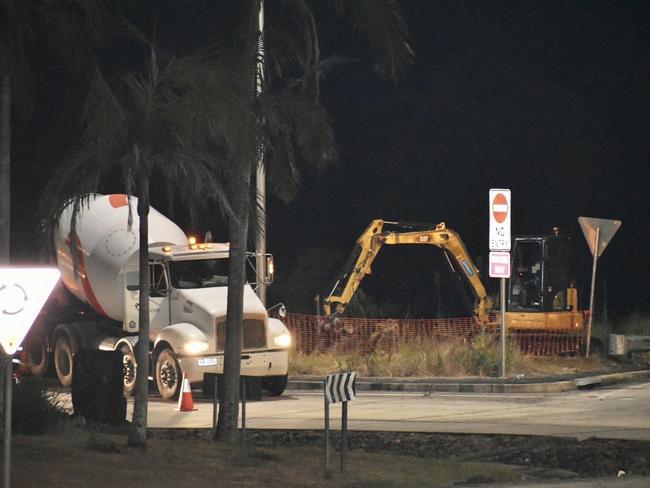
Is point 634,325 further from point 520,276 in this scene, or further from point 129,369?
point 129,369

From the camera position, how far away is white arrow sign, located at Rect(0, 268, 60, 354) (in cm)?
888

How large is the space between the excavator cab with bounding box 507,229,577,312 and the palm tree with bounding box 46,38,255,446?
19.3 meters

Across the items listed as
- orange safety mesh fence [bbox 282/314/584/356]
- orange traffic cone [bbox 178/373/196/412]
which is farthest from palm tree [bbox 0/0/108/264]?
orange safety mesh fence [bbox 282/314/584/356]

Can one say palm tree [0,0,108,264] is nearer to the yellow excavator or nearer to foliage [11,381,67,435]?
foliage [11,381,67,435]

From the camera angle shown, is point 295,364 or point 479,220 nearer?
point 295,364

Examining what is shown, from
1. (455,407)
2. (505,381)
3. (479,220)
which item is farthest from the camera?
(479,220)

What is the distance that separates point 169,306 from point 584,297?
34195mm

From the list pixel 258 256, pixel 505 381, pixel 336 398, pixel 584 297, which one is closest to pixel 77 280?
pixel 258 256

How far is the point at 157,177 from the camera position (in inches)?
584

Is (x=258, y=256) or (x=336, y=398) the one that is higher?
(x=258, y=256)

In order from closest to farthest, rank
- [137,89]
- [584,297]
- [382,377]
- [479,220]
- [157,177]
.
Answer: [137,89]
[157,177]
[382,377]
[584,297]
[479,220]

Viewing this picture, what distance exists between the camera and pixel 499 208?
24.4 m

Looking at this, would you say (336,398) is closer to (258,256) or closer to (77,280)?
(258,256)

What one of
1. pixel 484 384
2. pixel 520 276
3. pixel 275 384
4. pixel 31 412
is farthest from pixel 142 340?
pixel 520 276
